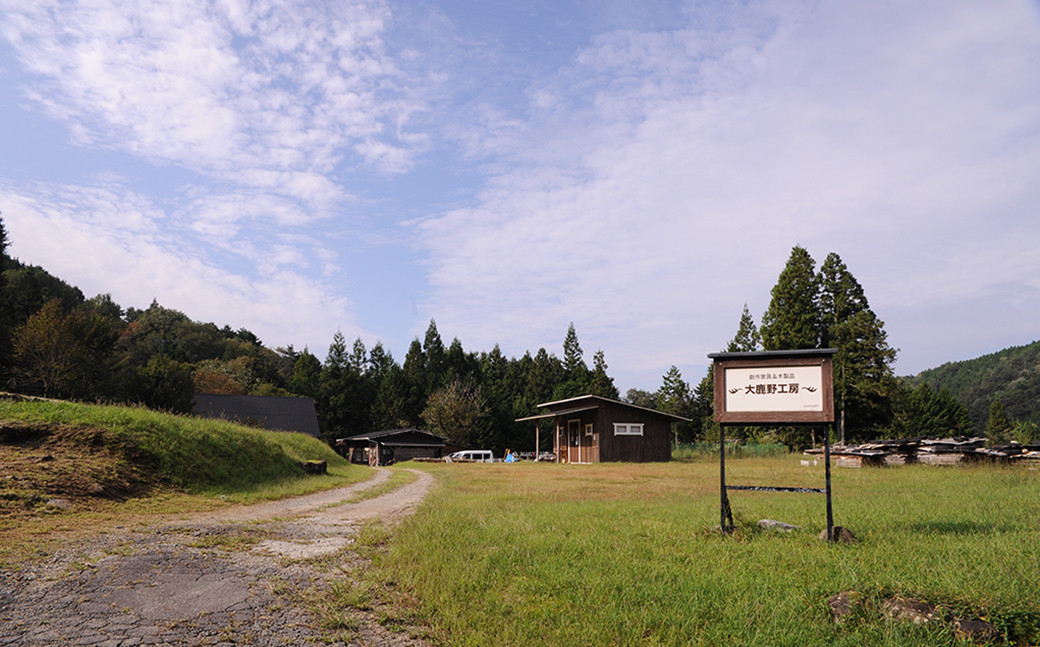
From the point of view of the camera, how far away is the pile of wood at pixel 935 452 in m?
25.7

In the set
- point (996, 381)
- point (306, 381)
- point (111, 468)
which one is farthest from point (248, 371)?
point (996, 381)

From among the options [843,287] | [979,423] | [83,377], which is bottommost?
[979,423]

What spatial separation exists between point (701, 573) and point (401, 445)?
4916cm

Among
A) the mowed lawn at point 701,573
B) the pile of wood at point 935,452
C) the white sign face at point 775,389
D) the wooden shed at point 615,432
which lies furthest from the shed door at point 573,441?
the white sign face at point 775,389

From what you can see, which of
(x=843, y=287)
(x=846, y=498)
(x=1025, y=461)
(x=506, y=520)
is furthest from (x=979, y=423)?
(x=506, y=520)

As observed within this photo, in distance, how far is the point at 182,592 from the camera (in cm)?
536

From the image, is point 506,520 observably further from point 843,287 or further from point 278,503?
point 843,287

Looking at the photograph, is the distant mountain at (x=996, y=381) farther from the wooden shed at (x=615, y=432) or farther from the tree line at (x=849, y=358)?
the wooden shed at (x=615, y=432)

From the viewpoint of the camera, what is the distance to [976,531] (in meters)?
8.37

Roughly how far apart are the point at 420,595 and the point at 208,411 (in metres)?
47.5

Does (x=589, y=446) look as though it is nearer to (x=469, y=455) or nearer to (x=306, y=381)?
(x=469, y=455)

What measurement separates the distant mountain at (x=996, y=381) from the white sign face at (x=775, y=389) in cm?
7066

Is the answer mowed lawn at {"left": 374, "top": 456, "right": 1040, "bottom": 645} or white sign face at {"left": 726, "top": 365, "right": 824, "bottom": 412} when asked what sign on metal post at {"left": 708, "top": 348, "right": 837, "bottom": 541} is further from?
mowed lawn at {"left": 374, "top": 456, "right": 1040, "bottom": 645}

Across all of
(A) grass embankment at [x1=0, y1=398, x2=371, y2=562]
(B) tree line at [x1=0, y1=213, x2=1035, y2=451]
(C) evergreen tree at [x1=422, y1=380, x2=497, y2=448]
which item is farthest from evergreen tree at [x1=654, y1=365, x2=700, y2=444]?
(A) grass embankment at [x1=0, y1=398, x2=371, y2=562]
